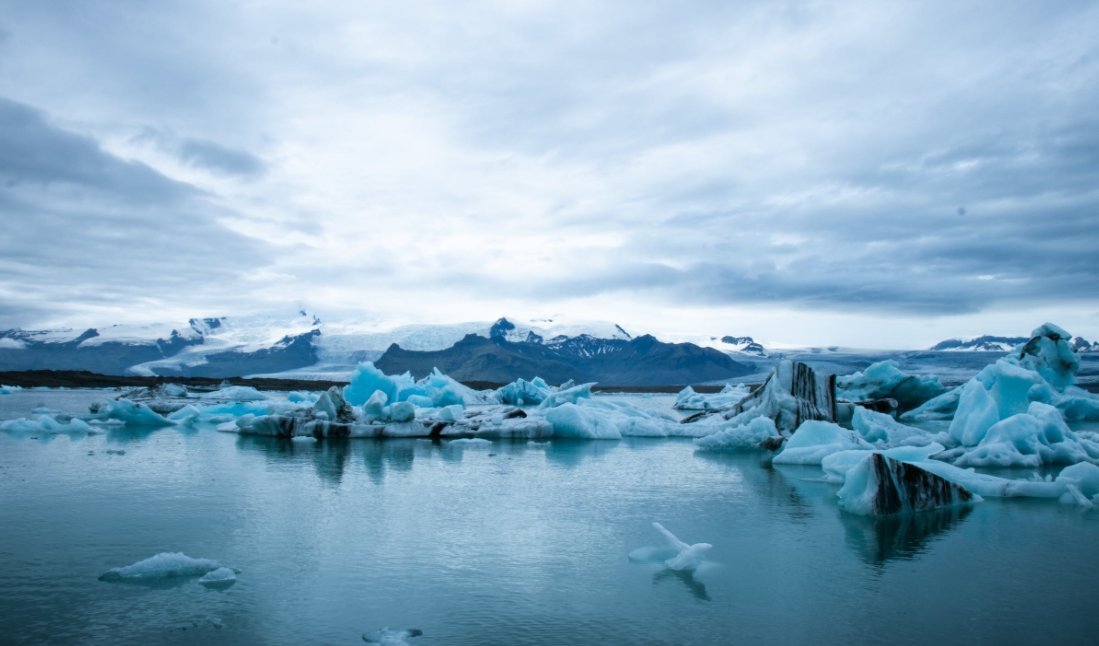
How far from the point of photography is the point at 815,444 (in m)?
11.2

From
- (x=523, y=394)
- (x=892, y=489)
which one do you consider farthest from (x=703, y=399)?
(x=892, y=489)

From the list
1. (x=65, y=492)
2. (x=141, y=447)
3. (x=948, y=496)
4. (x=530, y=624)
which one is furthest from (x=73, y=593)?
(x=141, y=447)

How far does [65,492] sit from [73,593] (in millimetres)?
3905

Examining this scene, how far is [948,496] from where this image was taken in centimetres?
705

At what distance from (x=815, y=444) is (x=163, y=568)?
358 inches

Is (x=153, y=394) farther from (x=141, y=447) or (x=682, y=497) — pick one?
(x=682, y=497)

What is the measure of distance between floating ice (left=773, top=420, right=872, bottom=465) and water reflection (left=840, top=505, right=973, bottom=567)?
3.54 meters

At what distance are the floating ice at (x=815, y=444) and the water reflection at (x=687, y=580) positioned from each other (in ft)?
21.4

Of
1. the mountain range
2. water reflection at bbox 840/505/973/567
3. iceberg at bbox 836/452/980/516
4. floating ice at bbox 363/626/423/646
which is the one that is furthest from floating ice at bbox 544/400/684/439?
the mountain range

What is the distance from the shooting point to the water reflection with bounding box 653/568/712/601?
4277 mm

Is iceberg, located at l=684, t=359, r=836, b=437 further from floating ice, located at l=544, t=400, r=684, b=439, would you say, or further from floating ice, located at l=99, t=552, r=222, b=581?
floating ice, located at l=99, t=552, r=222, b=581

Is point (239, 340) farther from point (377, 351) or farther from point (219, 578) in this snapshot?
point (219, 578)

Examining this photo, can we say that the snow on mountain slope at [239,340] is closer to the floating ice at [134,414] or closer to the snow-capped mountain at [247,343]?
the snow-capped mountain at [247,343]

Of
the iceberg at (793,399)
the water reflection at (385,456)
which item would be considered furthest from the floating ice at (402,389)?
the iceberg at (793,399)
